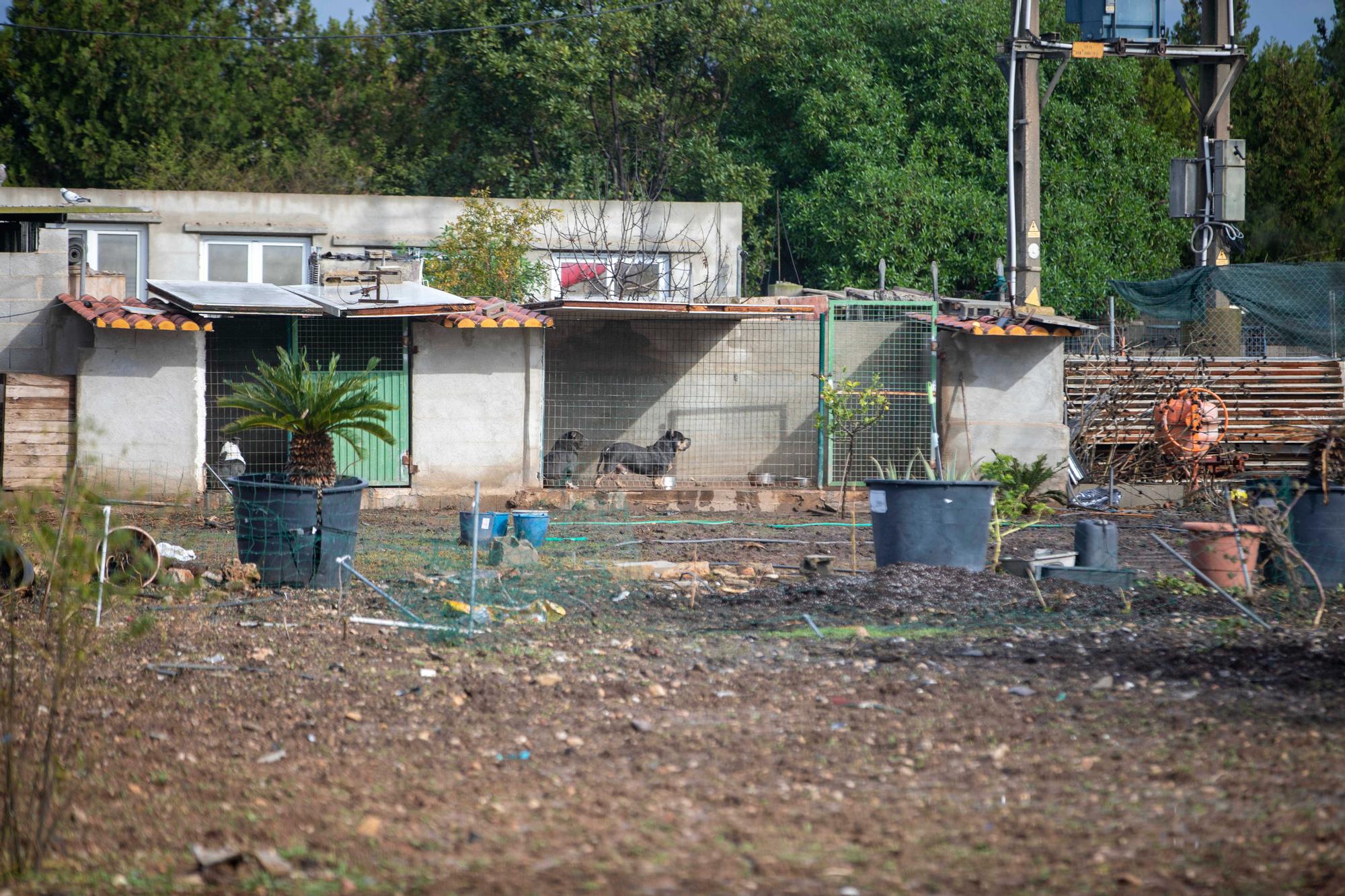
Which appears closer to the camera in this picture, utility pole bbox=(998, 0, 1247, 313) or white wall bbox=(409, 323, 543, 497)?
white wall bbox=(409, 323, 543, 497)

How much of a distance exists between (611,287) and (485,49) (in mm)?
8667

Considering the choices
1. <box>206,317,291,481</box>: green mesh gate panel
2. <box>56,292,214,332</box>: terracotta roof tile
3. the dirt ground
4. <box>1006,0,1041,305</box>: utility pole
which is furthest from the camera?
<box>1006,0,1041,305</box>: utility pole

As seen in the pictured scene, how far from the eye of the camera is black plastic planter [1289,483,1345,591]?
814 centimetres

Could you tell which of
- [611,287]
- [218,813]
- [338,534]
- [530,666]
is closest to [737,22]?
[611,287]

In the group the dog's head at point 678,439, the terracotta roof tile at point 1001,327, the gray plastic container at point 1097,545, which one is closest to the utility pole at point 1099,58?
the terracotta roof tile at point 1001,327

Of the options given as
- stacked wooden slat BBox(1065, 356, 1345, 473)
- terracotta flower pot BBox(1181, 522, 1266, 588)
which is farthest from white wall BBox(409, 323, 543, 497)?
terracotta flower pot BBox(1181, 522, 1266, 588)

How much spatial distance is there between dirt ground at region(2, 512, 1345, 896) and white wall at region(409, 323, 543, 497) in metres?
6.05

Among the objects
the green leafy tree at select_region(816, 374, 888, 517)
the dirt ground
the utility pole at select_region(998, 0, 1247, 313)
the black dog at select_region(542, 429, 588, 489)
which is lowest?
the dirt ground

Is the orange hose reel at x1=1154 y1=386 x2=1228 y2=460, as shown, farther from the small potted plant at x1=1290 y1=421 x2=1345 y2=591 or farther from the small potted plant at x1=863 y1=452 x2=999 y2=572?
the small potted plant at x1=863 y1=452 x2=999 y2=572

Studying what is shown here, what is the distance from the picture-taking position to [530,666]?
643 centimetres

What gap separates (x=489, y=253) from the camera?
18.4m

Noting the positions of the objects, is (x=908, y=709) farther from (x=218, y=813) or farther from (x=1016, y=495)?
(x=1016, y=495)

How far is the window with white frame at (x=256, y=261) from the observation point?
19141 millimetres

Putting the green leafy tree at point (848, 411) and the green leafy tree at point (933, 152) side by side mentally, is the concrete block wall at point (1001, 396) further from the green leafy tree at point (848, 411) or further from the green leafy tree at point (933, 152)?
the green leafy tree at point (933, 152)
